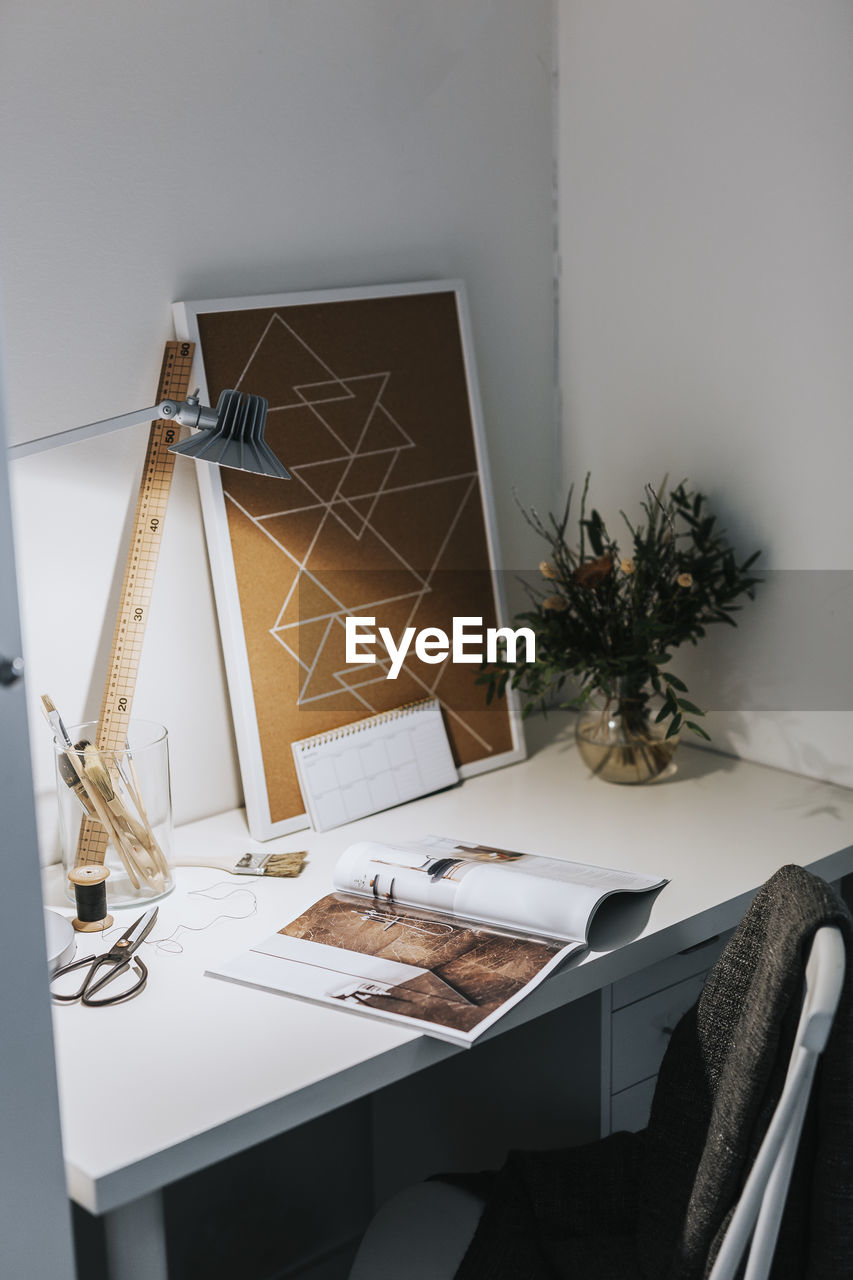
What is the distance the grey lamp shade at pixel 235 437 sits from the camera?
114 centimetres

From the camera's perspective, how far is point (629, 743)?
154 centimetres

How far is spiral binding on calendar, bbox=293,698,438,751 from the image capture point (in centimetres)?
144

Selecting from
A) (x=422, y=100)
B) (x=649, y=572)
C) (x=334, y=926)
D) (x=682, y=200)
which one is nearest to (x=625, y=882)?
(x=334, y=926)

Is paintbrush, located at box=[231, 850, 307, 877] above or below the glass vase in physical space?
below

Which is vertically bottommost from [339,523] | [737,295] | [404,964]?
[404,964]

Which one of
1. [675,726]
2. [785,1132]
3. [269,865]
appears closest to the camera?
[785,1132]

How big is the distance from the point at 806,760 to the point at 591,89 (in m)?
0.94

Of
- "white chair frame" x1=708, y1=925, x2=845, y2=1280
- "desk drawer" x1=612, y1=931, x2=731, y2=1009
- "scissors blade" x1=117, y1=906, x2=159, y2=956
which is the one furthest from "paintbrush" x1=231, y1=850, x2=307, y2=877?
"white chair frame" x1=708, y1=925, x2=845, y2=1280

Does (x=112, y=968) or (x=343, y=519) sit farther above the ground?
(x=343, y=519)

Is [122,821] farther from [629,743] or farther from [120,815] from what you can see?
A: [629,743]

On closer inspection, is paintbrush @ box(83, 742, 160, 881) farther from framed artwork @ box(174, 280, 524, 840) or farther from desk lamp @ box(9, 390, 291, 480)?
desk lamp @ box(9, 390, 291, 480)

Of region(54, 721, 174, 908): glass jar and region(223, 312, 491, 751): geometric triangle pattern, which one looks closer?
region(54, 721, 174, 908): glass jar

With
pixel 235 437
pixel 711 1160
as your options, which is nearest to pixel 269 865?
pixel 235 437

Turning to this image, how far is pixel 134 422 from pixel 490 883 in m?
0.56
